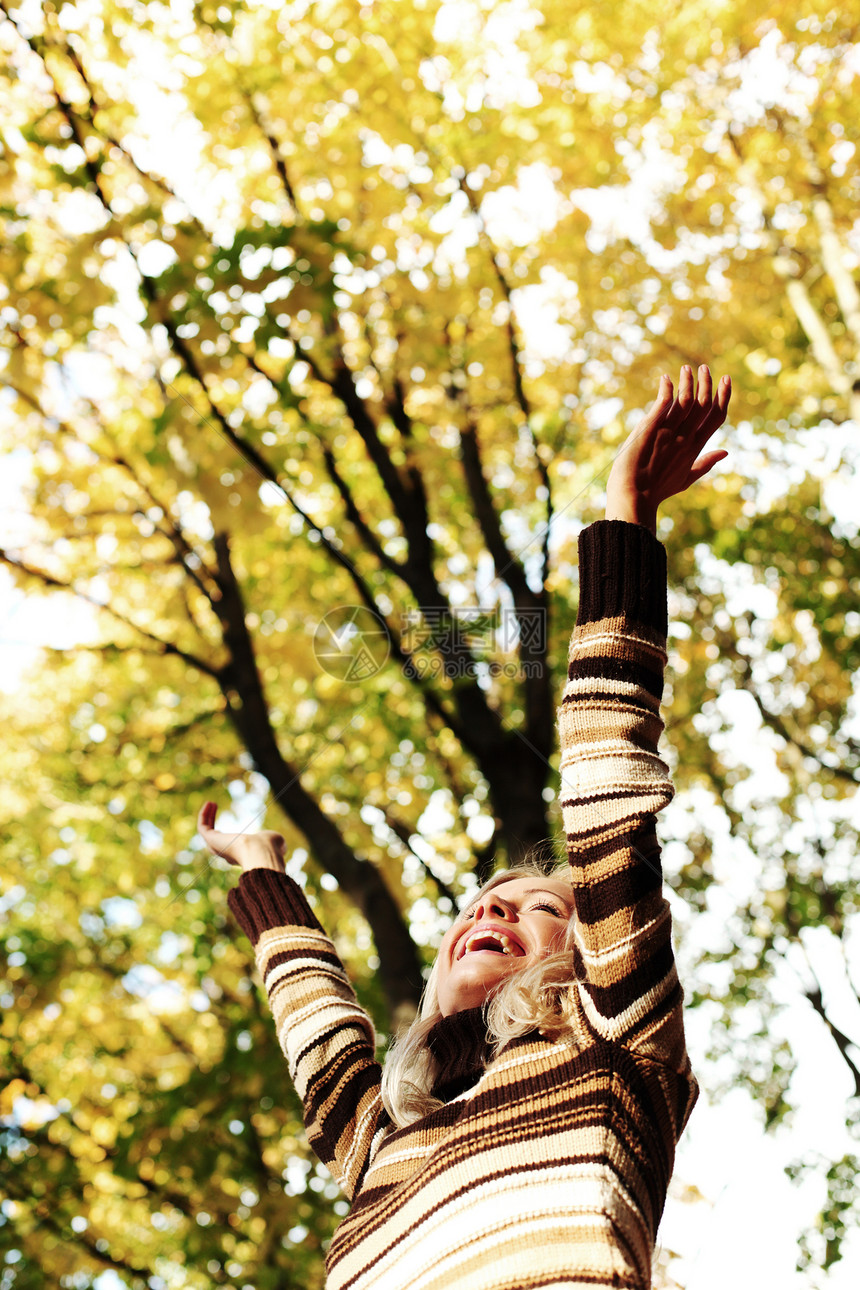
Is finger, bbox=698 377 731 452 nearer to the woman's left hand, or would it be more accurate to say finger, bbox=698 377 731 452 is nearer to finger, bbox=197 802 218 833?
the woman's left hand

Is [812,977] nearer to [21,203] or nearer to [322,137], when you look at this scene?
[322,137]

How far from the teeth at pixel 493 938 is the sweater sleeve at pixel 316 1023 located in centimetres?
28

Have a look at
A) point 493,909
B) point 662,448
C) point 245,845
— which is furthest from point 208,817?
point 662,448

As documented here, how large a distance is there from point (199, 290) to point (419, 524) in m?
1.72

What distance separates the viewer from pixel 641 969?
109cm

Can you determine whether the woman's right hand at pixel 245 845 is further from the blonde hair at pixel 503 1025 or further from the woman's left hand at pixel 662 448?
the woman's left hand at pixel 662 448

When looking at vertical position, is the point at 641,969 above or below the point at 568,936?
below

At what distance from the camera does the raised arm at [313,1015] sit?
148 centimetres

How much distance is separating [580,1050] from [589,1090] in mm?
56

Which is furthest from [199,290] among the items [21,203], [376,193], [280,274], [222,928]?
[222,928]

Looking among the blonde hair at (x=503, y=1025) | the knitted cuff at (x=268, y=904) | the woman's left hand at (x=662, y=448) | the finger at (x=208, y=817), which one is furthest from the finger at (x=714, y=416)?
the finger at (x=208, y=817)

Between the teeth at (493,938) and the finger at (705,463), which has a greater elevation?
the finger at (705,463)

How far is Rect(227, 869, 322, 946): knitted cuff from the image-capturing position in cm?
176

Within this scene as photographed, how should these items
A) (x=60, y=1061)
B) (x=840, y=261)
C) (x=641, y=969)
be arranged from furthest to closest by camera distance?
(x=60, y=1061), (x=840, y=261), (x=641, y=969)
